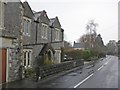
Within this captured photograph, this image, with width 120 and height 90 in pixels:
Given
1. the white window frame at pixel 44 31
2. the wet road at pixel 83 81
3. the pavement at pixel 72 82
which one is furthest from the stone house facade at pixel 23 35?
the wet road at pixel 83 81

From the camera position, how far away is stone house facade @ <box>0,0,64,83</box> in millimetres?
19812

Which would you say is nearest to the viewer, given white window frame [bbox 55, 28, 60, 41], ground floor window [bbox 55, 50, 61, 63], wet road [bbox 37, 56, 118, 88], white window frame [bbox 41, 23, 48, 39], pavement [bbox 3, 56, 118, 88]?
pavement [bbox 3, 56, 118, 88]

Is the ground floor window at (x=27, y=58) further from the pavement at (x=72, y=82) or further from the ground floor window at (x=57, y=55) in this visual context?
the ground floor window at (x=57, y=55)

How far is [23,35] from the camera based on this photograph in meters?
26.9

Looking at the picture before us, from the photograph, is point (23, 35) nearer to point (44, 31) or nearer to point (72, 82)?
point (44, 31)

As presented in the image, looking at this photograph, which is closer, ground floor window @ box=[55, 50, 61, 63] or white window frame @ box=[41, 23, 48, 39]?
white window frame @ box=[41, 23, 48, 39]

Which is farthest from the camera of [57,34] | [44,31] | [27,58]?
[57,34]

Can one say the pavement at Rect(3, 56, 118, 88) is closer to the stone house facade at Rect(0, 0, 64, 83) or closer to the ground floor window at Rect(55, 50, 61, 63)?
the stone house facade at Rect(0, 0, 64, 83)

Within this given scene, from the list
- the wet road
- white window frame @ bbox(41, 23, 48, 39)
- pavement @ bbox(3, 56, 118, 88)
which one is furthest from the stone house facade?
the wet road

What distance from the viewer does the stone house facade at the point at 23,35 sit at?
19.8 m

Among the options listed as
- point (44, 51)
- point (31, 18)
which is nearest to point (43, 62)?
point (44, 51)

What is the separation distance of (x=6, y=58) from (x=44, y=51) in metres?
12.7

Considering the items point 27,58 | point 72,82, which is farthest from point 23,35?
point 72,82

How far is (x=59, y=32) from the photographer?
4153 centimetres
